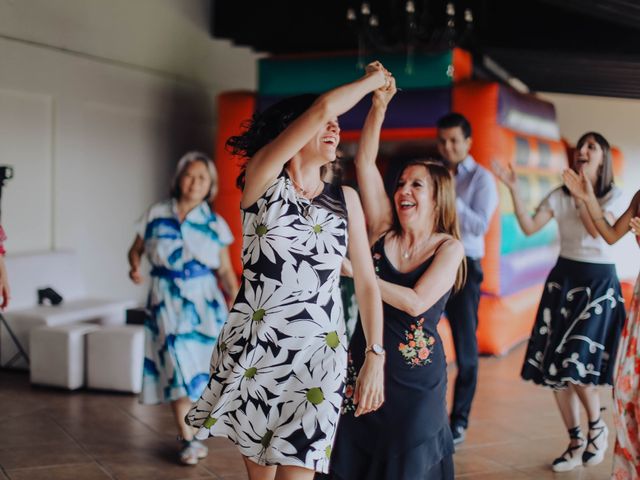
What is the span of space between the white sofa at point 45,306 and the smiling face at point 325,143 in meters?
3.80

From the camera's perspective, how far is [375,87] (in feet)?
6.98

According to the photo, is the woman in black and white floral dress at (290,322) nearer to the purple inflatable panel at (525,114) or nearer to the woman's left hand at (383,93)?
the woman's left hand at (383,93)

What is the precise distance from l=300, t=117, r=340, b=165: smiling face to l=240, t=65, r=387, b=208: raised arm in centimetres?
10

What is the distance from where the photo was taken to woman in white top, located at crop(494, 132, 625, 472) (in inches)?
146

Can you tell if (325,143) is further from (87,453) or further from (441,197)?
(87,453)

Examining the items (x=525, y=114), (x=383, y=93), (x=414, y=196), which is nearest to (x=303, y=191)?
(x=383, y=93)

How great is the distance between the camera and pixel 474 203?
14.3ft

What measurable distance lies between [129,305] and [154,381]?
9.15 feet

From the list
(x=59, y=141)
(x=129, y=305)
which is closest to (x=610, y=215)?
(x=129, y=305)

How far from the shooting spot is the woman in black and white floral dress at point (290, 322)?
83.8 inches

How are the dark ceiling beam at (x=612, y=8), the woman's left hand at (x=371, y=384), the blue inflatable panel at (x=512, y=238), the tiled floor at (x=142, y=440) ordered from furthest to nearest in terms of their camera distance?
the blue inflatable panel at (x=512, y=238) < the dark ceiling beam at (x=612, y=8) < the tiled floor at (x=142, y=440) < the woman's left hand at (x=371, y=384)

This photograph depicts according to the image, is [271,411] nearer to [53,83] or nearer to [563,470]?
[563,470]

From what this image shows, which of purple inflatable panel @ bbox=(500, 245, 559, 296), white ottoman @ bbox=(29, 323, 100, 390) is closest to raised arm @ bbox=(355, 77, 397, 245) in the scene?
white ottoman @ bbox=(29, 323, 100, 390)

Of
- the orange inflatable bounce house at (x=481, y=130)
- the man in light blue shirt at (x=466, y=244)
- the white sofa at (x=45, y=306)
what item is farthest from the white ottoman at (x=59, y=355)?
the man in light blue shirt at (x=466, y=244)
